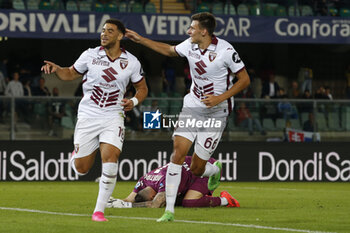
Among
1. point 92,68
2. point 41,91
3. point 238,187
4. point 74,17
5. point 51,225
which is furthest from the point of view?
point 74,17

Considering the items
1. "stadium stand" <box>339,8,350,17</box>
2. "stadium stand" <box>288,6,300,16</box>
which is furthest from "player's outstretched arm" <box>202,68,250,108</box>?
"stadium stand" <box>339,8,350,17</box>

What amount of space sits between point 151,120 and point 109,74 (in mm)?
8005

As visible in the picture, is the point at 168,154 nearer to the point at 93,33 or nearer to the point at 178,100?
the point at 178,100

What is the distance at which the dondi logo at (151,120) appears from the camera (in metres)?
16.3

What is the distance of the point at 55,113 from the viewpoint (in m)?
16.2

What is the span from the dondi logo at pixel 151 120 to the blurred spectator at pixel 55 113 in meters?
1.65

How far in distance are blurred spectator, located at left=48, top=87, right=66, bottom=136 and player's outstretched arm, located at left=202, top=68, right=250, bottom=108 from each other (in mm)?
8010

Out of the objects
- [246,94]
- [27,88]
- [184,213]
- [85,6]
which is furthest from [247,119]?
[184,213]

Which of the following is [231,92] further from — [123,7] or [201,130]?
[123,7]

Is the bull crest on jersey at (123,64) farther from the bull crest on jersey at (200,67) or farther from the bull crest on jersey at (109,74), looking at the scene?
the bull crest on jersey at (200,67)

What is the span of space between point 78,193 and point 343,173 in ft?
22.2

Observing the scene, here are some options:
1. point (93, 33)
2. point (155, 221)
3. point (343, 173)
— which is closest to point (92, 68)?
point (155, 221)

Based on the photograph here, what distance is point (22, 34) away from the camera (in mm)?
19844

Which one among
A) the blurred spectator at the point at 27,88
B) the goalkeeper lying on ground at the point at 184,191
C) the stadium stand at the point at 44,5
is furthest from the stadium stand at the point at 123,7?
the goalkeeper lying on ground at the point at 184,191
